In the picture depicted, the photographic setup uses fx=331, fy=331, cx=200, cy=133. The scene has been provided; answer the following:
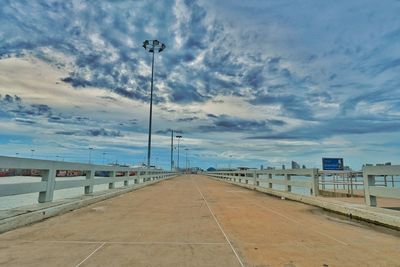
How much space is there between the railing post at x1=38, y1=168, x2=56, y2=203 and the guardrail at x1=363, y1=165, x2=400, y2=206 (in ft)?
29.5

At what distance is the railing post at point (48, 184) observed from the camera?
29.9ft

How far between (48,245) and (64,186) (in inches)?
191

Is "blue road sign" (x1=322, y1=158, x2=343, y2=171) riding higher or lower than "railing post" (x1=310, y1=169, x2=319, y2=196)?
higher

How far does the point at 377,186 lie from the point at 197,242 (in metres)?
5.86

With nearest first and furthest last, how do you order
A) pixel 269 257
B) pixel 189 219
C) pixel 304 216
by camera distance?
1. pixel 269 257
2. pixel 189 219
3. pixel 304 216

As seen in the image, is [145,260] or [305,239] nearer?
[145,260]

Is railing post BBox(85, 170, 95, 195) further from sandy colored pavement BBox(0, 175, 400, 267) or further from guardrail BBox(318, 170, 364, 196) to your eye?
guardrail BBox(318, 170, 364, 196)

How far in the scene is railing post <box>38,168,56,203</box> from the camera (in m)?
9.10

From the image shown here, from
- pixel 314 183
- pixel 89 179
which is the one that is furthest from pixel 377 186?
pixel 89 179

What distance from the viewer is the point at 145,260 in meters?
4.86

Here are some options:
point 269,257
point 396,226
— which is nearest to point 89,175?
point 269,257

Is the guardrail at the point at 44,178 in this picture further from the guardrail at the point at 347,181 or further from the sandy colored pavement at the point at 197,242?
the guardrail at the point at 347,181

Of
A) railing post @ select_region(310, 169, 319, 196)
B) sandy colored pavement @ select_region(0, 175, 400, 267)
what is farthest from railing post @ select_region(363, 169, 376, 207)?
railing post @ select_region(310, 169, 319, 196)

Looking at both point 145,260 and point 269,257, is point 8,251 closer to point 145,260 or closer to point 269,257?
point 145,260
